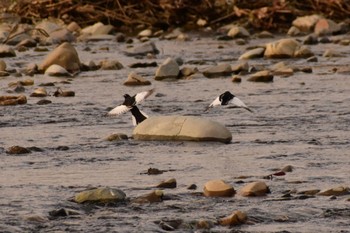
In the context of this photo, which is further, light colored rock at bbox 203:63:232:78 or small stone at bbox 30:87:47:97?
light colored rock at bbox 203:63:232:78

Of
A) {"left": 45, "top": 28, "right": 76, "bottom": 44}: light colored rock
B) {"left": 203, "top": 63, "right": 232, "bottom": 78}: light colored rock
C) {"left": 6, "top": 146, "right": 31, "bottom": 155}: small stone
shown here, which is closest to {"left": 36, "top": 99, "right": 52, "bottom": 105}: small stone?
{"left": 203, "top": 63, "right": 232, "bottom": 78}: light colored rock

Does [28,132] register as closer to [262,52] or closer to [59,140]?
[59,140]

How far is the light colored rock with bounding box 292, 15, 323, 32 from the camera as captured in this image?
69.9ft

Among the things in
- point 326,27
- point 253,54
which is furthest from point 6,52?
point 326,27

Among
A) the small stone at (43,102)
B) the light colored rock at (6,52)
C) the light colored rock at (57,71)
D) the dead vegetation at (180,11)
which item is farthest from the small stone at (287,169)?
the dead vegetation at (180,11)

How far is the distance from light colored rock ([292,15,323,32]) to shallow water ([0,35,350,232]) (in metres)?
5.95

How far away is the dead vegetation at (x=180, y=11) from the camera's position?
860 inches

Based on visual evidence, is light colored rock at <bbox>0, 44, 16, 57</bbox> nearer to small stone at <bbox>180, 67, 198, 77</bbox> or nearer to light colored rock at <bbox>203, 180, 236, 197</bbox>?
small stone at <bbox>180, 67, 198, 77</bbox>

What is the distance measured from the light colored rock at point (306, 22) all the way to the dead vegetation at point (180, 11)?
1.01ft

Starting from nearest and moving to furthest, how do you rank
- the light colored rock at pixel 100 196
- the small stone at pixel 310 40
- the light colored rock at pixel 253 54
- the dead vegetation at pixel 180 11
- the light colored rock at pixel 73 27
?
the light colored rock at pixel 100 196 → the light colored rock at pixel 253 54 → the small stone at pixel 310 40 → the dead vegetation at pixel 180 11 → the light colored rock at pixel 73 27

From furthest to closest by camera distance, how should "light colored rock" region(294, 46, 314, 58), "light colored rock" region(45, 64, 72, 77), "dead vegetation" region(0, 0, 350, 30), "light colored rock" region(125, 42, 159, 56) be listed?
"dead vegetation" region(0, 0, 350, 30), "light colored rock" region(125, 42, 159, 56), "light colored rock" region(294, 46, 314, 58), "light colored rock" region(45, 64, 72, 77)

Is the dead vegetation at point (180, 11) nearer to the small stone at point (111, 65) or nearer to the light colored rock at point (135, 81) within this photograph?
the small stone at point (111, 65)

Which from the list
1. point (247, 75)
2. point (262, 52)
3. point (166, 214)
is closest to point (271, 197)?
point (166, 214)

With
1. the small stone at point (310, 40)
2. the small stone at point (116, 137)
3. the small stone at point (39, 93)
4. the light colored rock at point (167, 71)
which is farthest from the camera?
the small stone at point (310, 40)
